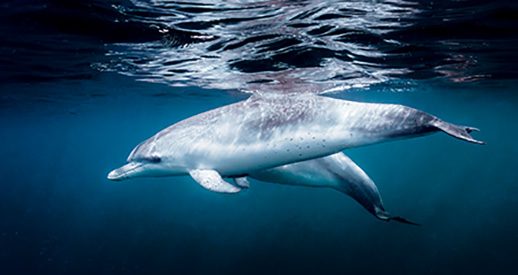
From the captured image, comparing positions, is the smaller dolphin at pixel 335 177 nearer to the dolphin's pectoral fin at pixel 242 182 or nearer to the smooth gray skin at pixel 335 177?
the smooth gray skin at pixel 335 177

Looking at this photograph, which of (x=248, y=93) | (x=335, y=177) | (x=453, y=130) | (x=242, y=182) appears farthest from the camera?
(x=248, y=93)

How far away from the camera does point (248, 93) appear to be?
19.9 meters

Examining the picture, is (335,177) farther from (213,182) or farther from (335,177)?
(213,182)

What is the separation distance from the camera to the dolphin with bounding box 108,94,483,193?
18.1 feet

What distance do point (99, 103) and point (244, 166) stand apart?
82.4 ft

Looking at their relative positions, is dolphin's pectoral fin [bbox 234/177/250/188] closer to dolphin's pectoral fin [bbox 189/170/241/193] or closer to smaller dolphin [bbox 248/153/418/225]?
smaller dolphin [bbox 248/153/418/225]

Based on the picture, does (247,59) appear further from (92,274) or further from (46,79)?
(92,274)

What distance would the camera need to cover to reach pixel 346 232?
25.8 m

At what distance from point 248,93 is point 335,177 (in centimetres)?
1292

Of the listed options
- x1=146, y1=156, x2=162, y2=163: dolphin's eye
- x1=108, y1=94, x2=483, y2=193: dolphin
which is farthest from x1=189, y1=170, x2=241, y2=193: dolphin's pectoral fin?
x1=146, y1=156, x2=162, y2=163: dolphin's eye

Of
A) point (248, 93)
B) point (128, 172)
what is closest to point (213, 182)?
point (128, 172)

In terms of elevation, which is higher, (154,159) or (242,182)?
(154,159)

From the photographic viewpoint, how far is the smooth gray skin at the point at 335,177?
7398mm

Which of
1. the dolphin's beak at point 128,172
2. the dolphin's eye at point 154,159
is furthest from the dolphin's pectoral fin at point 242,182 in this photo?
the dolphin's beak at point 128,172
